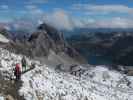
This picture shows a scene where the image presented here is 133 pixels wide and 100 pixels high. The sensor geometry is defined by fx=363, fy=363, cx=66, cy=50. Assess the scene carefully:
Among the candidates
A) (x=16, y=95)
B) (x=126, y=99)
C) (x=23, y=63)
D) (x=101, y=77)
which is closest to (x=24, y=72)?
(x=23, y=63)

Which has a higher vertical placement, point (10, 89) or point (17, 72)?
point (17, 72)

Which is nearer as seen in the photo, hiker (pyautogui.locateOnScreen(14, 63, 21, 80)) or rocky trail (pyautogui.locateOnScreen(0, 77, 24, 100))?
rocky trail (pyautogui.locateOnScreen(0, 77, 24, 100))

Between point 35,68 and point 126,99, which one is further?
point 126,99

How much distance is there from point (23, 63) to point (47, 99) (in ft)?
28.6

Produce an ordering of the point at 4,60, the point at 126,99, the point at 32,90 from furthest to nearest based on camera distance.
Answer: the point at 126,99 → the point at 4,60 → the point at 32,90

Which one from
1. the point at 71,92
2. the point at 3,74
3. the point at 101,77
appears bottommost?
the point at 101,77

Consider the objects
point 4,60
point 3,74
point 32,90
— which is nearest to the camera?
point 32,90

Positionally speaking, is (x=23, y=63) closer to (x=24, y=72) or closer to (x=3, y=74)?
(x=24, y=72)

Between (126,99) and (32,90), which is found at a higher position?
(32,90)

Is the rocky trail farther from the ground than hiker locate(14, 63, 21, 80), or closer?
closer

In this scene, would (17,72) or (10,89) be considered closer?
(10,89)

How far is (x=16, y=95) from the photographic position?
3678 centimetres

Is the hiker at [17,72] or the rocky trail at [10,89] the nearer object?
the rocky trail at [10,89]

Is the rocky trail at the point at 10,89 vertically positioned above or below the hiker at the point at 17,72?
below
